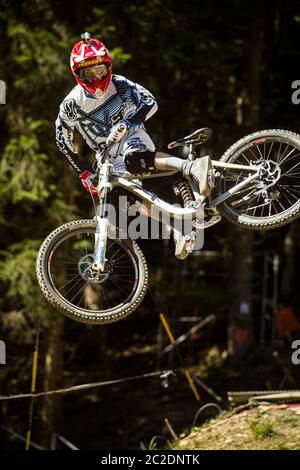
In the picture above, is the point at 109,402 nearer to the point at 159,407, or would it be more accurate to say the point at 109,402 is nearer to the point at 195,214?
the point at 159,407

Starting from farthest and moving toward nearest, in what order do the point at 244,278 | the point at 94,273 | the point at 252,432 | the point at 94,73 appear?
the point at 244,278 < the point at 252,432 < the point at 94,73 < the point at 94,273

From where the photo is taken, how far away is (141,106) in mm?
7090

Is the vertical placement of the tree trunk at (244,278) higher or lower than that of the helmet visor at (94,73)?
lower

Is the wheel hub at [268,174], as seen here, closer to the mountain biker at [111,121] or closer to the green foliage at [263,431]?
the mountain biker at [111,121]

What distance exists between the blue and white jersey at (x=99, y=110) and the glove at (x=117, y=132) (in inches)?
11.0

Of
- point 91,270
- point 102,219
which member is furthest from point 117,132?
point 91,270

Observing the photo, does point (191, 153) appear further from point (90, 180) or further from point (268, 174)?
point (90, 180)

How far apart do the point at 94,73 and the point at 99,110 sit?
432mm

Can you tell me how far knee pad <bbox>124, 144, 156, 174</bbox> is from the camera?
280 inches

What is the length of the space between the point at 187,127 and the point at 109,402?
6769 mm

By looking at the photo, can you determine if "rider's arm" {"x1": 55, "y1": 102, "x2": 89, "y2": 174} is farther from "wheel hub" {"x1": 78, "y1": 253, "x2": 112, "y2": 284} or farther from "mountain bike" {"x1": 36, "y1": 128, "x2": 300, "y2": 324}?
"wheel hub" {"x1": 78, "y1": 253, "x2": 112, "y2": 284}

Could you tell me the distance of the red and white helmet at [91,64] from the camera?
22.3 ft

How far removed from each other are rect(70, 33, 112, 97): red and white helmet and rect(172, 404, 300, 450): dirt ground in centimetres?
478

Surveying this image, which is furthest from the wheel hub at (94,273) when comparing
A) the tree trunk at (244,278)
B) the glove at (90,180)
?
the tree trunk at (244,278)
